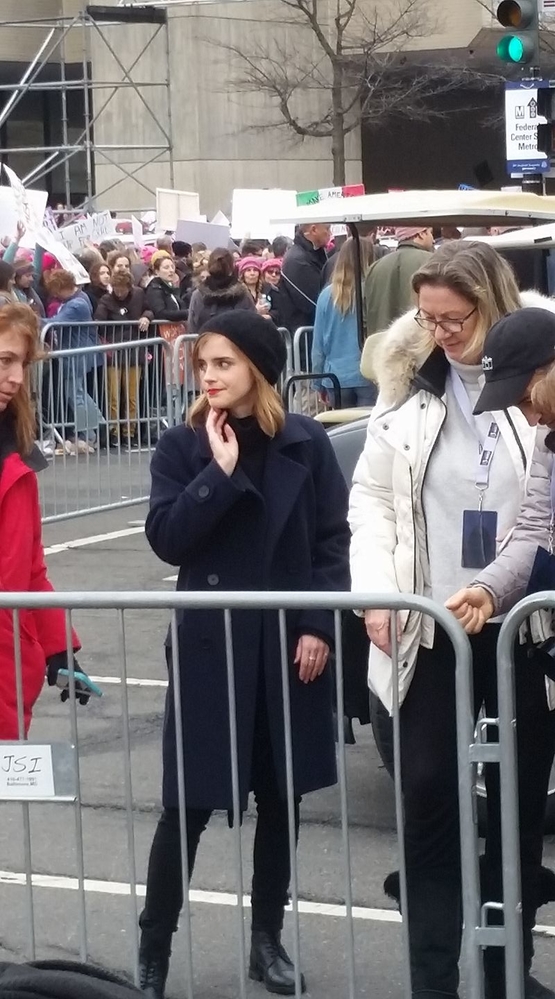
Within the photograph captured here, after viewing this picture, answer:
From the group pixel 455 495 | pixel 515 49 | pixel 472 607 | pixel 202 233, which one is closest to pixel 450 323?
pixel 455 495

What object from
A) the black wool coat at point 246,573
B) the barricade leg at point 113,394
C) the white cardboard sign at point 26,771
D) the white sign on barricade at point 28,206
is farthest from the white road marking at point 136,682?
the white sign on barricade at point 28,206

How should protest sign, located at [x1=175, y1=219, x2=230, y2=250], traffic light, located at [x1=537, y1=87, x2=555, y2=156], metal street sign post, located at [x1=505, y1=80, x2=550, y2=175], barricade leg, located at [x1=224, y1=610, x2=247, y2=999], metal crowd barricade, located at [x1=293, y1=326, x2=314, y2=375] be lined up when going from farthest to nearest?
protest sign, located at [x1=175, y1=219, x2=230, y2=250] < traffic light, located at [x1=537, y1=87, x2=555, y2=156] < metal street sign post, located at [x1=505, y1=80, x2=550, y2=175] < metal crowd barricade, located at [x1=293, y1=326, x2=314, y2=375] < barricade leg, located at [x1=224, y1=610, x2=247, y2=999]

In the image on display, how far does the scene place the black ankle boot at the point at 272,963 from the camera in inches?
175

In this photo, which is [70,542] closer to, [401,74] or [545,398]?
[545,398]

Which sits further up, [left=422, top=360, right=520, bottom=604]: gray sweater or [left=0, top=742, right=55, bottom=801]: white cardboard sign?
[left=422, top=360, right=520, bottom=604]: gray sweater

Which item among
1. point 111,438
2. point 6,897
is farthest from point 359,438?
point 111,438

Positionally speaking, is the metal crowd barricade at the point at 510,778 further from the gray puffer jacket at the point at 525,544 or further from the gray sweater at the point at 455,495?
the gray sweater at the point at 455,495

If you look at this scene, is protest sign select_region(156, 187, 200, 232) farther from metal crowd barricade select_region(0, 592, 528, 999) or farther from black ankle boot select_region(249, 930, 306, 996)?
metal crowd barricade select_region(0, 592, 528, 999)

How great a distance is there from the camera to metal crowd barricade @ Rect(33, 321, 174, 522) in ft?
39.0

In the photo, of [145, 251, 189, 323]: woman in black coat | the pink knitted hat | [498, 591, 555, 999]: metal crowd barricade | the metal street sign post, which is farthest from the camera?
the pink knitted hat

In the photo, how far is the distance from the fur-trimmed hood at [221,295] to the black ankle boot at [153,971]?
9708 mm

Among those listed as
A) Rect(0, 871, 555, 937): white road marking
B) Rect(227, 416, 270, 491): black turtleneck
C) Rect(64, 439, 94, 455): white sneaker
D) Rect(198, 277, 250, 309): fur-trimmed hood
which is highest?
Rect(198, 277, 250, 309): fur-trimmed hood

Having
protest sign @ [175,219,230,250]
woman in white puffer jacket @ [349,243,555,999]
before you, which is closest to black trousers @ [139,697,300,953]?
woman in white puffer jacket @ [349,243,555,999]

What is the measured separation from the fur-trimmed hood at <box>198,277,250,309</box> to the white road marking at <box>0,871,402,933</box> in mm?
8761
